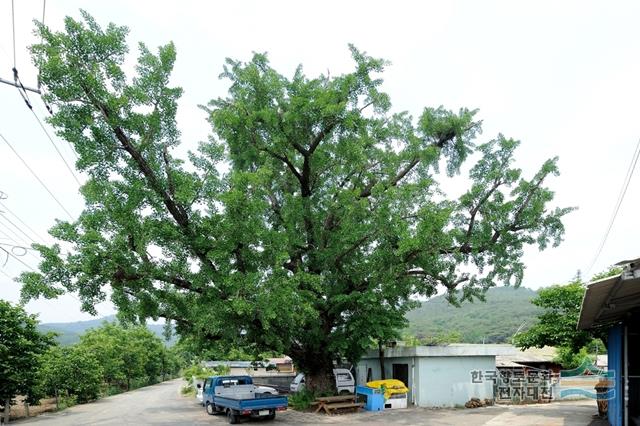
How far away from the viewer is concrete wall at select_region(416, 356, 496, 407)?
71.6 ft

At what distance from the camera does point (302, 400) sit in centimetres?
2175

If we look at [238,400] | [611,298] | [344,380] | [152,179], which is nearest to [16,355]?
[238,400]

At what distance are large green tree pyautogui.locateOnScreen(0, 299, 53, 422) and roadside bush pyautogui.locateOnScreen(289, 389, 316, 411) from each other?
35.6ft

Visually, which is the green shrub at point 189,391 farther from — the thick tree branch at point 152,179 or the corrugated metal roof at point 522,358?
the thick tree branch at point 152,179

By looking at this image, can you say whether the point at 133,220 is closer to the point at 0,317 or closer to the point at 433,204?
the point at 0,317

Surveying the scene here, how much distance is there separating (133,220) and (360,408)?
12.7 metres

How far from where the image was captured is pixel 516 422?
52.5 ft

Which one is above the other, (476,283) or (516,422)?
(476,283)

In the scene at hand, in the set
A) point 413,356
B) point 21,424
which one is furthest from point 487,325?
point 21,424

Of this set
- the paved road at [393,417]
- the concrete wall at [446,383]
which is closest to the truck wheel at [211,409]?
the paved road at [393,417]

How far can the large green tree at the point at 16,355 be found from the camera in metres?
19.4

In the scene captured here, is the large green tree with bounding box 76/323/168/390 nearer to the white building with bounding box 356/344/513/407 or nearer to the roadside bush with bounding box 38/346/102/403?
the roadside bush with bounding box 38/346/102/403

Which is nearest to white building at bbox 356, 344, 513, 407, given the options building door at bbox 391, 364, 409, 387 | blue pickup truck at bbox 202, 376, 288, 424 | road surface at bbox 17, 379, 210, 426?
building door at bbox 391, 364, 409, 387

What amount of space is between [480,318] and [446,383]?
410ft
